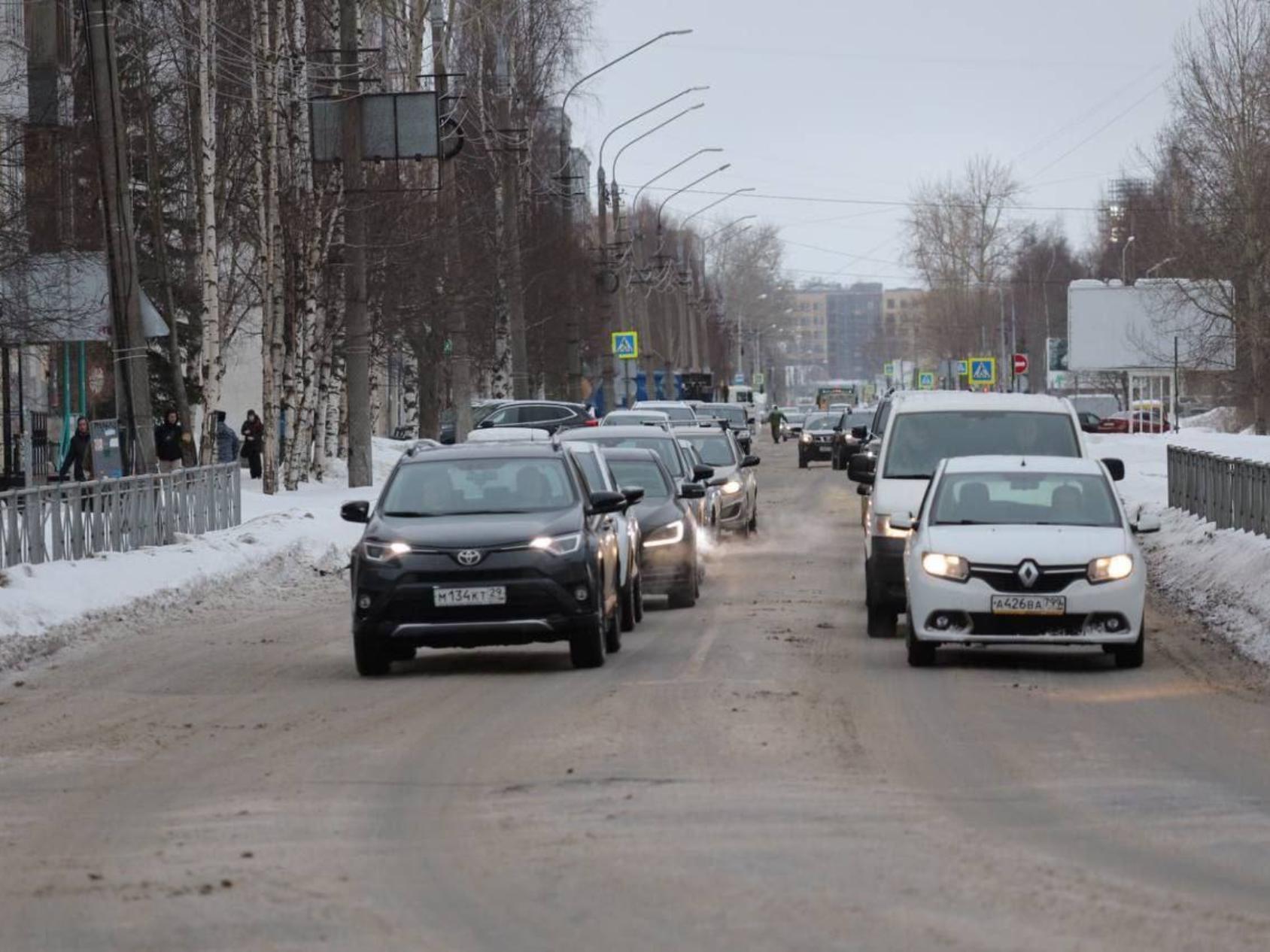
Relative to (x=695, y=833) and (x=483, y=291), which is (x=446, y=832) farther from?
(x=483, y=291)

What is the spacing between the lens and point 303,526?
2936 cm

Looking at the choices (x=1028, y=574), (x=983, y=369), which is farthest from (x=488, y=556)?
(x=983, y=369)

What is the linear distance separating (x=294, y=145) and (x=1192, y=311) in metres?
47.1

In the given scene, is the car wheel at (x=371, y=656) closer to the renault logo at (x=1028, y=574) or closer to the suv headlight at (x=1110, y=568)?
the renault logo at (x=1028, y=574)

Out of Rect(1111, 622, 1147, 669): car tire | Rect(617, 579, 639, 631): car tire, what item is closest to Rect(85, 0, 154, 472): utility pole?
Rect(617, 579, 639, 631): car tire

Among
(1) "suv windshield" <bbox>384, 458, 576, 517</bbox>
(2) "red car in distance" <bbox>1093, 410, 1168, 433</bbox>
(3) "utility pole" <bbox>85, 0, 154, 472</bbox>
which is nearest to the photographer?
(1) "suv windshield" <bbox>384, 458, 576, 517</bbox>

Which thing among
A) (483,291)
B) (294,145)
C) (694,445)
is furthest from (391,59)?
(694,445)

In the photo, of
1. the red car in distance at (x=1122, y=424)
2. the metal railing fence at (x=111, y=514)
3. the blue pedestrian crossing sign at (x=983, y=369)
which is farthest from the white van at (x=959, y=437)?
the red car in distance at (x=1122, y=424)

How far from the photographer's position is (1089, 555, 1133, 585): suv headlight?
616 inches

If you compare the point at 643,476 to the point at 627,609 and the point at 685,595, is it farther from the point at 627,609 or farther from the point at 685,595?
the point at 627,609

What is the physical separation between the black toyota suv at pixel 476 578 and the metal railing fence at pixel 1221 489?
10.6 m

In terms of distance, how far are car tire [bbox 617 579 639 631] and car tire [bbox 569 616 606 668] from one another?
10.1 ft

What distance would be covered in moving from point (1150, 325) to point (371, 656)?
238ft

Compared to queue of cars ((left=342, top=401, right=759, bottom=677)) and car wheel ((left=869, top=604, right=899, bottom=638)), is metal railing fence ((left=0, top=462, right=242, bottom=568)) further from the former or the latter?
car wheel ((left=869, top=604, right=899, bottom=638))
